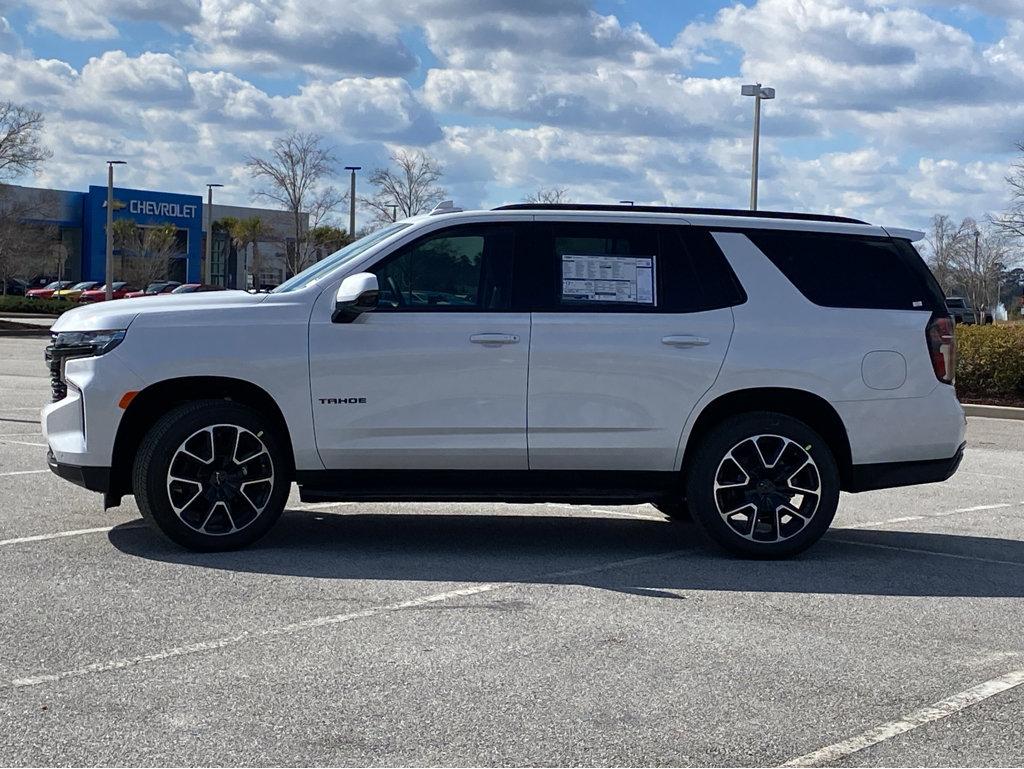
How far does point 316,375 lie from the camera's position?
742 cm

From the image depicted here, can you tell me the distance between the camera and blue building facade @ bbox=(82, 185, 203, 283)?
81.5m

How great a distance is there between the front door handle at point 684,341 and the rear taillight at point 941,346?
1.34 m

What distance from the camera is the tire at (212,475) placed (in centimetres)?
730

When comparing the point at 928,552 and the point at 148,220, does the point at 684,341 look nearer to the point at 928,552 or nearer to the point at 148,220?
the point at 928,552

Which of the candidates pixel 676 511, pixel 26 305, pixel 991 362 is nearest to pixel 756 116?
pixel 991 362

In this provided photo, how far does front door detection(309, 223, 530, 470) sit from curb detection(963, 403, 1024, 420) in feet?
42.3

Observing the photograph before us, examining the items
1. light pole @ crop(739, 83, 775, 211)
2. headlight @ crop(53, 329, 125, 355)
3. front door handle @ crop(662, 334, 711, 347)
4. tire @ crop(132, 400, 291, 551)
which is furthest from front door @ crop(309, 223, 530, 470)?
light pole @ crop(739, 83, 775, 211)

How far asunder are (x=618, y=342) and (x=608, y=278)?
0.40 meters

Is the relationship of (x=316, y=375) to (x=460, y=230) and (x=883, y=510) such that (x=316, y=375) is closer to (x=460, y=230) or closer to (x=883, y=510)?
(x=460, y=230)

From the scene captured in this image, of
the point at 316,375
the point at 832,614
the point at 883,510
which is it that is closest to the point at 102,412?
the point at 316,375

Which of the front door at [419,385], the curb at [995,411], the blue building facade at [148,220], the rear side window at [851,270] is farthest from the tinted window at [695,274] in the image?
the blue building facade at [148,220]

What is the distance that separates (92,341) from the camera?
738 centimetres

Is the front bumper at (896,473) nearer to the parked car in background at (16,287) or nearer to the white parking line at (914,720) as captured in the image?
the white parking line at (914,720)

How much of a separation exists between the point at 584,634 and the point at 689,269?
265 cm
